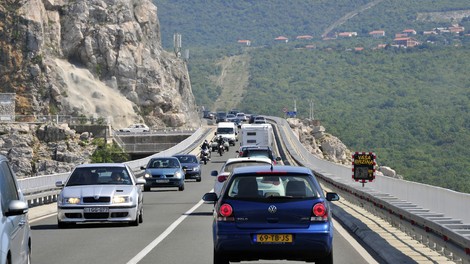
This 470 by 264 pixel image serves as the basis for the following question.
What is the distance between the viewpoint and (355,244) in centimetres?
2088

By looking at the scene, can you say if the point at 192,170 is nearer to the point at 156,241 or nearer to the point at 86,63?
the point at 156,241

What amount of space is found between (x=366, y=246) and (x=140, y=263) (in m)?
4.84

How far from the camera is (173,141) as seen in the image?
119 meters

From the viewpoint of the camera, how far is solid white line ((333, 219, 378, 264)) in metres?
17.9

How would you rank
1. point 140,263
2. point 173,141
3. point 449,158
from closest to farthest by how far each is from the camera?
point 140,263, point 173,141, point 449,158

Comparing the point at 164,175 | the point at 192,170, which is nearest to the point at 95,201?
the point at 164,175

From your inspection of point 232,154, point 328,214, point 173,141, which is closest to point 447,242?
point 328,214

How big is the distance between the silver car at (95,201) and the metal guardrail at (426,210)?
5461 millimetres

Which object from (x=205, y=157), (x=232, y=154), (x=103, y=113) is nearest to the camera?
(x=205, y=157)

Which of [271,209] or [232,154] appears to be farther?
[232,154]

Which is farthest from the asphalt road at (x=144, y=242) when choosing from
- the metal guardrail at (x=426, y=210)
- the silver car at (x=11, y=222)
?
the silver car at (x=11, y=222)

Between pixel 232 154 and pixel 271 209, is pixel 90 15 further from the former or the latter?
pixel 271 209

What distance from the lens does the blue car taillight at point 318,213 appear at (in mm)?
15180

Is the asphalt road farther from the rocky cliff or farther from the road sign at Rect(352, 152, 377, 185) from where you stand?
the rocky cliff
